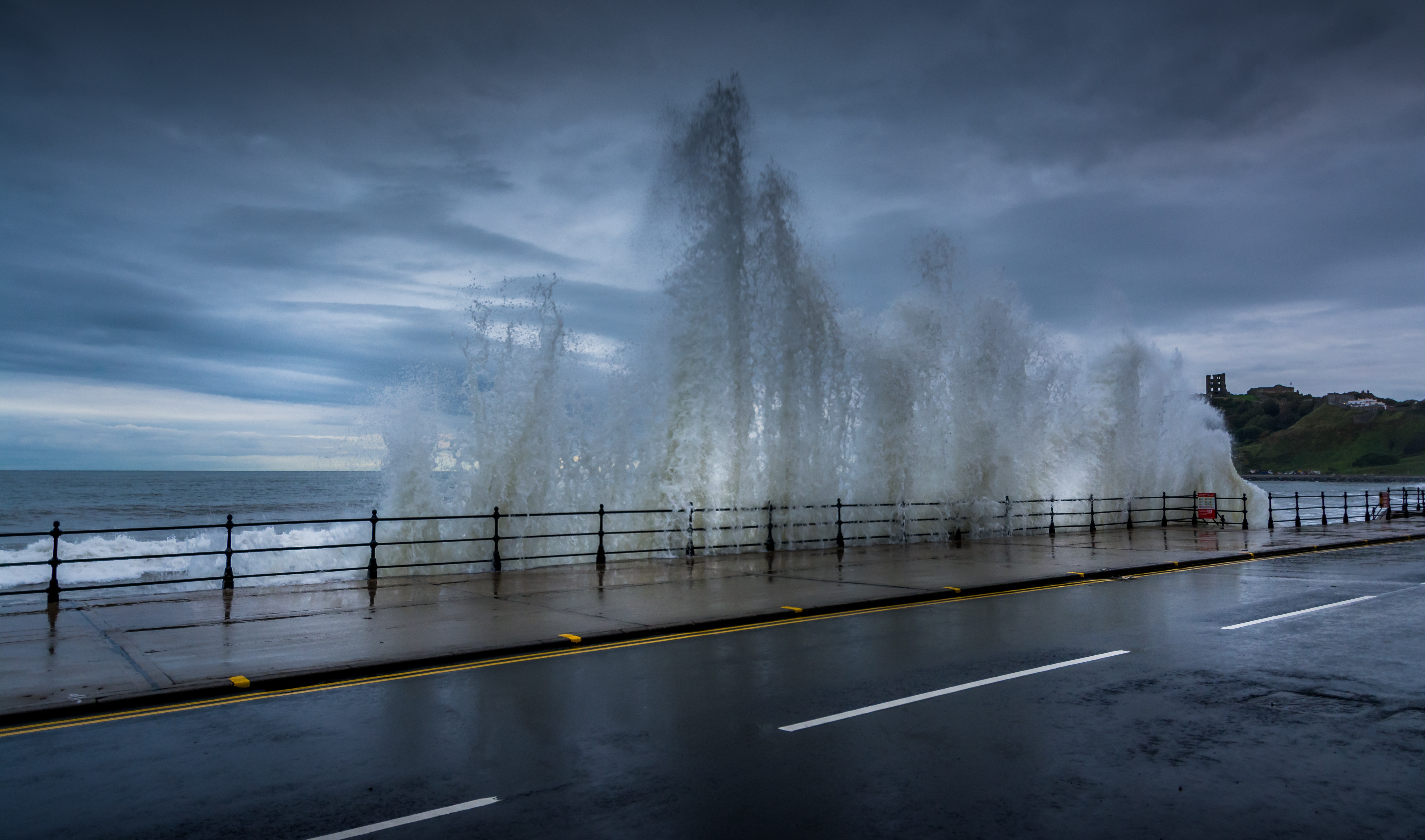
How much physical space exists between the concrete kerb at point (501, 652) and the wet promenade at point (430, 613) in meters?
0.02

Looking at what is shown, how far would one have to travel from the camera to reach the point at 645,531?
1861cm

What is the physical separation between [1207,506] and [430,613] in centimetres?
2984

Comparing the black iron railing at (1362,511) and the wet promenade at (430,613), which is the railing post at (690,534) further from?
the black iron railing at (1362,511)

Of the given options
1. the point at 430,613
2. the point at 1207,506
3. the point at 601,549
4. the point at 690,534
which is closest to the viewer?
the point at 430,613

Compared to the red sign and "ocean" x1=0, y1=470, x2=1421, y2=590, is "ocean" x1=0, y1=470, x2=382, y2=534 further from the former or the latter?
the red sign

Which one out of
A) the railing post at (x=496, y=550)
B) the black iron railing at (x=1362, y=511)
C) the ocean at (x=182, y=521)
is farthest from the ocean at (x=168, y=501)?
the black iron railing at (x=1362, y=511)

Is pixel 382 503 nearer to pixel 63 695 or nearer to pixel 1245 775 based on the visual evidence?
pixel 63 695

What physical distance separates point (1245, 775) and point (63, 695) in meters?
8.96

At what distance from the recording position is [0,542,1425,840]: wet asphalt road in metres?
4.66

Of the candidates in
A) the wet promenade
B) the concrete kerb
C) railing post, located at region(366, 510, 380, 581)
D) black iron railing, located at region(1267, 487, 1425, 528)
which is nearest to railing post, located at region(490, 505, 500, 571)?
the wet promenade

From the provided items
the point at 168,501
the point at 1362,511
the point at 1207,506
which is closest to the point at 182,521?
the point at 168,501

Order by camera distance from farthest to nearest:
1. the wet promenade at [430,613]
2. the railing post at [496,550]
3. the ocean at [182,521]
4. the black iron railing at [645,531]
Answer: the ocean at [182,521] < the black iron railing at [645,531] < the railing post at [496,550] < the wet promenade at [430,613]

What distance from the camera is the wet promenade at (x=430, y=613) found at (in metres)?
8.10

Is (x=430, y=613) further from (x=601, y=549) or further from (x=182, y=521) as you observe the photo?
(x=182, y=521)
